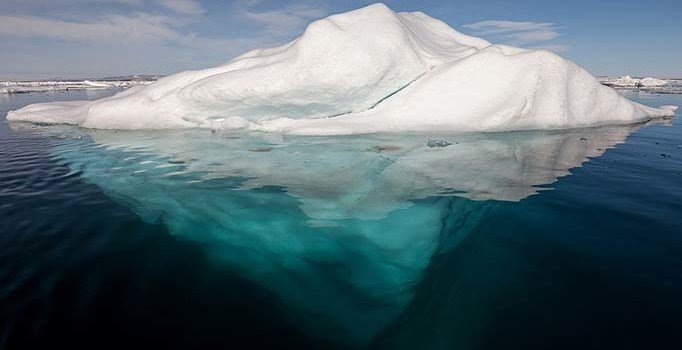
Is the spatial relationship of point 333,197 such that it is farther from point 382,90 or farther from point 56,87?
point 56,87

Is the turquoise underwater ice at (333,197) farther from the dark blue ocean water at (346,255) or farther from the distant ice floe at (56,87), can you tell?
the distant ice floe at (56,87)

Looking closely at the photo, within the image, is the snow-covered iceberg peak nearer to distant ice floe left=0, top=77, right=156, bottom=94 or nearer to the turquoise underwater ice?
the turquoise underwater ice

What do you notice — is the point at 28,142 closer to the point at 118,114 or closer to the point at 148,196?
the point at 118,114

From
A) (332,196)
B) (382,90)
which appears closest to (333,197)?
(332,196)

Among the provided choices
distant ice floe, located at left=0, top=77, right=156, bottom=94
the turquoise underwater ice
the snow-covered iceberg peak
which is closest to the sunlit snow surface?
the turquoise underwater ice

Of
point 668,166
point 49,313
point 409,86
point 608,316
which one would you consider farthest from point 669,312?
point 409,86

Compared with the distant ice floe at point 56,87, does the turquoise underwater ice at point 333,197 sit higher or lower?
lower

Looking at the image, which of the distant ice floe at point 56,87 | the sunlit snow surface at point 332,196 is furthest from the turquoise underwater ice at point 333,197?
the distant ice floe at point 56,87
